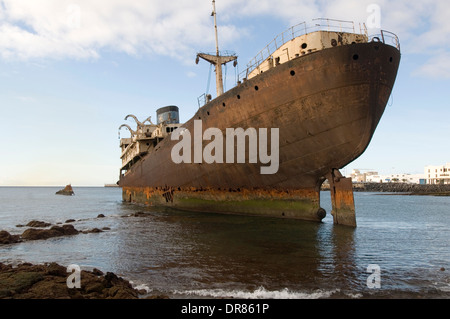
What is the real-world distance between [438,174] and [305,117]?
375 feet

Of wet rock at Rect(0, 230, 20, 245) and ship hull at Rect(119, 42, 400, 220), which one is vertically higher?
ship hull at Rect(119, 42, 400, 220)

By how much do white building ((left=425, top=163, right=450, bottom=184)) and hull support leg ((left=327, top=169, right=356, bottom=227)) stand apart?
10600 centimetres

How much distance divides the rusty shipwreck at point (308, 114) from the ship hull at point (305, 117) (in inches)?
1.4

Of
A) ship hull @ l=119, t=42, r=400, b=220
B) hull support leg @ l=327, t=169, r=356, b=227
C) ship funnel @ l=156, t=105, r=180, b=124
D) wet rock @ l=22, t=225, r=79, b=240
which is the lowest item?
wet rock @ l=22, t=225, r=79, b=240

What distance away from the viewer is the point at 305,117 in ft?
41.4

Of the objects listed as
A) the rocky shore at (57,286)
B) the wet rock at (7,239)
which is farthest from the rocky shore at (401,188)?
the rocky shore at (57,286)

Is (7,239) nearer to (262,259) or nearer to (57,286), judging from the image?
(57,286)

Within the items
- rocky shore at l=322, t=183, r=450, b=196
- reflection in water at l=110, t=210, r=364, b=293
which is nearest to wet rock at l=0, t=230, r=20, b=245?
reflection in water at l=110, t=210, r=364, b=293

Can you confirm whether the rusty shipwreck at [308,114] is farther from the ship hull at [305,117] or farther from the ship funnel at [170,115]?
the ship funnel at [170,115]

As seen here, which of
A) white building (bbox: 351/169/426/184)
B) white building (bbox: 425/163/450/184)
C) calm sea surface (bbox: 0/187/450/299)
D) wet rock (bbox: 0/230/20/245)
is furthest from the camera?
white building (bbox: 351/169/426/184)

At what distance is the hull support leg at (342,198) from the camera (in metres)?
13.1

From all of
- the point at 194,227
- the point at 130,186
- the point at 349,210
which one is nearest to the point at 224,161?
the point at 194,227

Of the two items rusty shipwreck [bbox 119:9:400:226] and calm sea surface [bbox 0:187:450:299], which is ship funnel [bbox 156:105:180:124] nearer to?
rusty shipwreck [bbox 119:9:400:226]

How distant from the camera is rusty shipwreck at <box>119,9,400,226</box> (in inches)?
464
